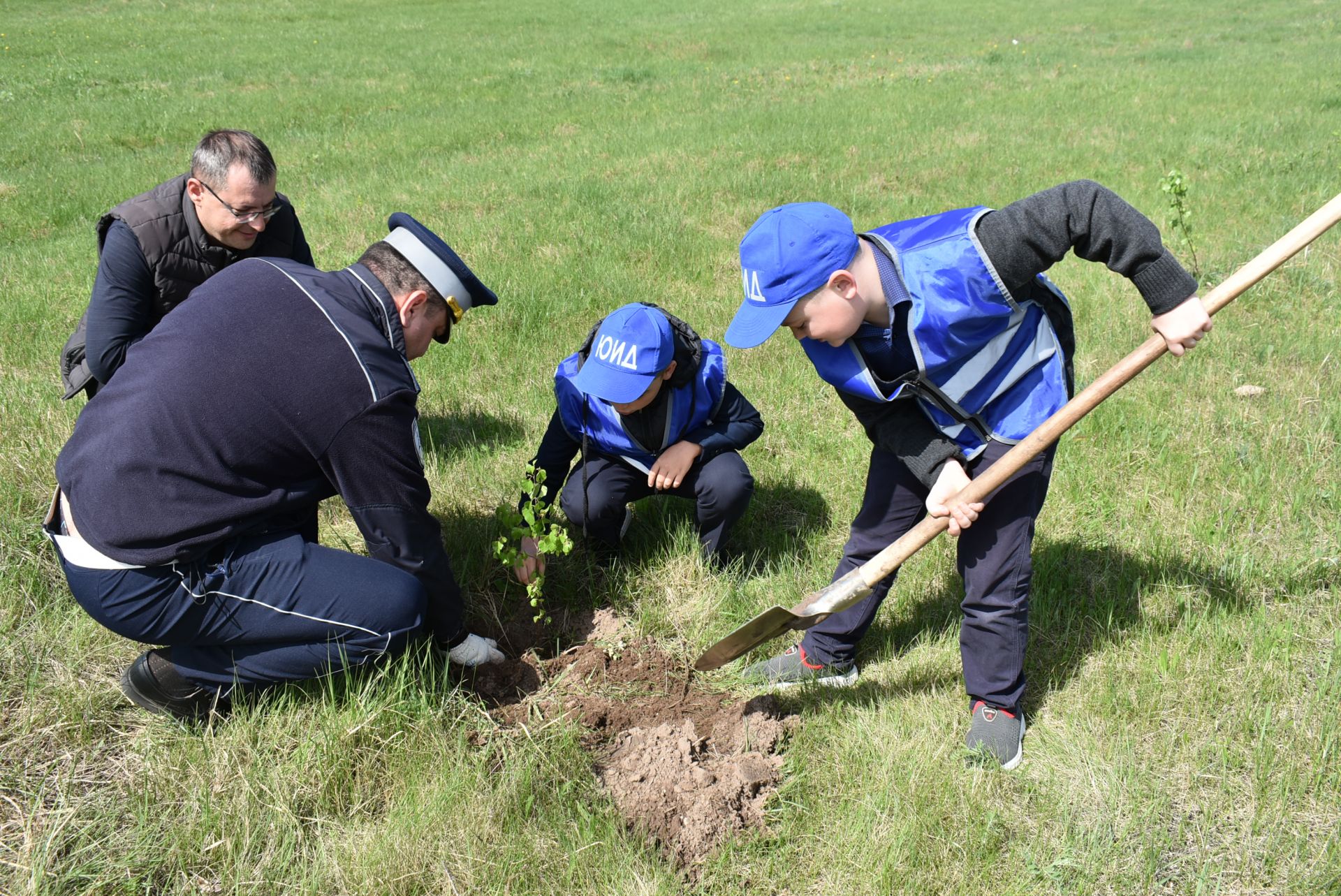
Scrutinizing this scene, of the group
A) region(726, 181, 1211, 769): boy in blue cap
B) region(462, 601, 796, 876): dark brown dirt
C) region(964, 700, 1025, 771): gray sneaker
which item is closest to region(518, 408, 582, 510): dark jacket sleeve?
region(462, 601, 796, 876): dark brown dirt

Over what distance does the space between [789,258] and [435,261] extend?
1016 mm

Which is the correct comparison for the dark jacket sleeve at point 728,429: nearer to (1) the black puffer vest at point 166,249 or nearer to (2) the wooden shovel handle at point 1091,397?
(2) the wooden shovel handle at point 1091,397

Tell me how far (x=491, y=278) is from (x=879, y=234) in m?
3.98

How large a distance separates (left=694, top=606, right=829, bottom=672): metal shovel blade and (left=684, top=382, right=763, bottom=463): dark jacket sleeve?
0.87 m

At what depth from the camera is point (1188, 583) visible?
130 inches

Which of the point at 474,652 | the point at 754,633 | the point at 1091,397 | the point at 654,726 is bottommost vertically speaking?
the point at 654,726

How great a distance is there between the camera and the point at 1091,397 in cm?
234

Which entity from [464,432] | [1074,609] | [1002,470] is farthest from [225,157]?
[1074,609]

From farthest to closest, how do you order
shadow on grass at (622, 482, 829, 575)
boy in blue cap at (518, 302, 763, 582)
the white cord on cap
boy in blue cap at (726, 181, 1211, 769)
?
shadow on grass at (622, 482, 829, 575) → boy in blue cap at (518, 302, 763, 582) → the white cord on cap → boy in blue cap at (726, 181, 1211, 769)

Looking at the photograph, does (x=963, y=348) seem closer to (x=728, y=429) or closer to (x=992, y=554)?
(x=992, y=554)

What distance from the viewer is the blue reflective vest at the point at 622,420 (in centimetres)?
351

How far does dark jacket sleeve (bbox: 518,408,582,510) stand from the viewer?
3.59 metres

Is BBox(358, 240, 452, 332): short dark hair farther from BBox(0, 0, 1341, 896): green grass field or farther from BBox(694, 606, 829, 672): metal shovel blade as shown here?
BBox(694, 606, 829, 672): metal shovel blade

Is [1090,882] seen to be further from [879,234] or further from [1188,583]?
[879,234]
